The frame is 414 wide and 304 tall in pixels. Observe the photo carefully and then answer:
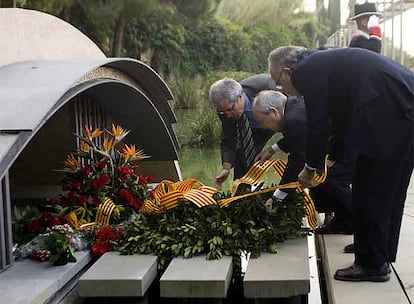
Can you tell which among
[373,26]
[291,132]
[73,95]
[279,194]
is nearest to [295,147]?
[291,132]

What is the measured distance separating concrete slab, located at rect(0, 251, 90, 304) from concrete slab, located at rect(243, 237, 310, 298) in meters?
0.94

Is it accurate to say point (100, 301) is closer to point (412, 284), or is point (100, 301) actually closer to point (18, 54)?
point (412, 284)

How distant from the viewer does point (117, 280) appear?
309cm

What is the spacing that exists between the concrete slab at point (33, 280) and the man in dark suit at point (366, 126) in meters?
1.37

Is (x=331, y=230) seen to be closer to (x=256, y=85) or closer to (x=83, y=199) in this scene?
(x=256, y=85)

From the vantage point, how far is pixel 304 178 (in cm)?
352

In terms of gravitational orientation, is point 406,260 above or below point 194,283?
below

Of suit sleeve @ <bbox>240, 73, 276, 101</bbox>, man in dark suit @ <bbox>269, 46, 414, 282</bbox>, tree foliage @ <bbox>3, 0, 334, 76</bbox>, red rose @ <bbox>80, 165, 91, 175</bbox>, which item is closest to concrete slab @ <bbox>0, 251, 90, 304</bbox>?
red rose @ <bbox>80, 165, 91, 175</bbox>

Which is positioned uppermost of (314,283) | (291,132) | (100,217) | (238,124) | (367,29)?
(367,29)

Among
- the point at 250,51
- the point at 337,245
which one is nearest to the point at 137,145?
the point at 337,245

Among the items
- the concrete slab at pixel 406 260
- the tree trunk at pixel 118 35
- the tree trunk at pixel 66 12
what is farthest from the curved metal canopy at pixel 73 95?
the tree trunk at pixel 118 35

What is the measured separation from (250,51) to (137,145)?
67.0 feet

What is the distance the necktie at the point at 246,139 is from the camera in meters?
5.14

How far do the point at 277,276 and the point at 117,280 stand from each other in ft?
2.56
